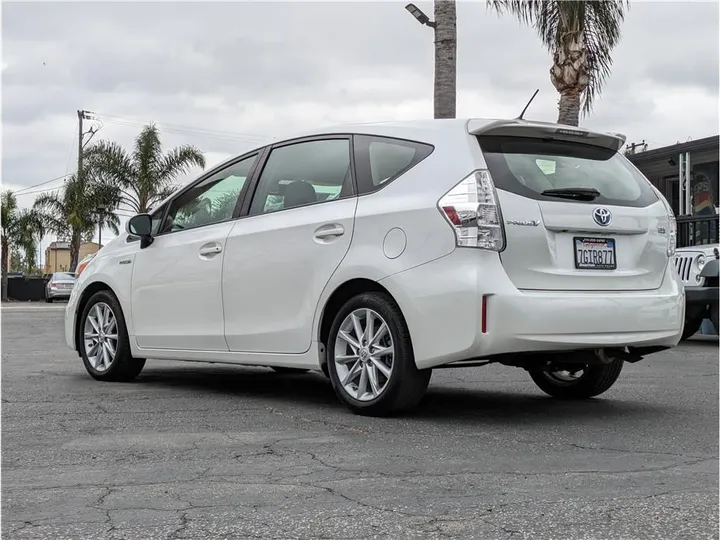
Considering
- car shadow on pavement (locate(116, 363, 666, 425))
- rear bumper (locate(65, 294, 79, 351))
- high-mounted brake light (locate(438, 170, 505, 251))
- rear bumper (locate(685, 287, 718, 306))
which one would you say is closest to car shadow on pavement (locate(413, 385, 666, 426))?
car shadow on pavement (locate(116, 363, 666, 425))

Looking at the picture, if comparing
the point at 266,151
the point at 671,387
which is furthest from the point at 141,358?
the point at 671,387

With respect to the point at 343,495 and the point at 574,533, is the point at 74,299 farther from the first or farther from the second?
the point at 574,533

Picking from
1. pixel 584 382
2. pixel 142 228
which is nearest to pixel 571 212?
pixel 584 382

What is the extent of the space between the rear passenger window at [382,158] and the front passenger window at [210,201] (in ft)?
3.66

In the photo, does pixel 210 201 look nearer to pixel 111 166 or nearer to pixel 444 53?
pixel 444 53

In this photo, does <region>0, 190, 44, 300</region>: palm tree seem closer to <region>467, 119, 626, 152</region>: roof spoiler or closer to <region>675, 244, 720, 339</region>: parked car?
<region>675, 244, 720, 339</region>: parked car

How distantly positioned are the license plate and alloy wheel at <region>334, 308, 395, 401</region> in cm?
116

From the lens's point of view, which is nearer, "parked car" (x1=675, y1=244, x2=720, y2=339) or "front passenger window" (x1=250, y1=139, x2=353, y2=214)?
"front passenger window" (x1=250, y1=139, x2=353, y2=214)

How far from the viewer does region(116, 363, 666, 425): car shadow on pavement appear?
6.06m

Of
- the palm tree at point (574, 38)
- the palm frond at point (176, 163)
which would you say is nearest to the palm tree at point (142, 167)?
the palm frond at point (176, 163)

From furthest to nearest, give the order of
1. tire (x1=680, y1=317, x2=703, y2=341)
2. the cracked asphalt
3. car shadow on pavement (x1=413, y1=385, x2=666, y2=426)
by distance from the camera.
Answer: tire (x1=680, y1=317, x2=703, y2=341) < car shadow on pavement (x1=413, y1=385, x2=666, y2=426) < the cracked asphalt

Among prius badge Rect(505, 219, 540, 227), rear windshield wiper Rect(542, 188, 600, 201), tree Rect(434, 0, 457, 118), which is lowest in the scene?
prius badge Rect(505, 219, 540, 227)

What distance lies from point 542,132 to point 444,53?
9828mm

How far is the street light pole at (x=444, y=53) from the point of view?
15359 millimetres
